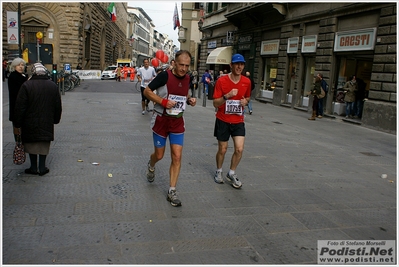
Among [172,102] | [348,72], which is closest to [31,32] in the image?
[348,72]

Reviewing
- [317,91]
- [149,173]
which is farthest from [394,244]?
[317,91]

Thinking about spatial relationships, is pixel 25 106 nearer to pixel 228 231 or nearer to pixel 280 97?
pixel 228 231

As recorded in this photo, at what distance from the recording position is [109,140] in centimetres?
829

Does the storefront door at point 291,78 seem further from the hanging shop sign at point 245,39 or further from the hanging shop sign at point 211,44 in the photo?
the hanging shop sign at point 211,44

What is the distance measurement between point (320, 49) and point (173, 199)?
1340 centimetres

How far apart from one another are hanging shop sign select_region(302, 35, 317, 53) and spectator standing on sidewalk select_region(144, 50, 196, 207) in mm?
13359

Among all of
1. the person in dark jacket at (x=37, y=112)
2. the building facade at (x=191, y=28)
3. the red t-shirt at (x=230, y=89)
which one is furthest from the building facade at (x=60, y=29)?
the red t-shirt at (x=230, y=89)

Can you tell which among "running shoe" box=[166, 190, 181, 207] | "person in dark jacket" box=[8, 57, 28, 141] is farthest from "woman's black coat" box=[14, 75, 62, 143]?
→ "running shoe" box=[166, 190, 181, 207]

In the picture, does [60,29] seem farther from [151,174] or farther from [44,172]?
[151,174]

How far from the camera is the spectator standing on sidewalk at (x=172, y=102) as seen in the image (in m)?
4.54

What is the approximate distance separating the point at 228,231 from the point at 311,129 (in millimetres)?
8709

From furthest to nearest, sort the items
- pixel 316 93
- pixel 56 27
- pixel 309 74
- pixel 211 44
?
pixel 56 27, pixel 211 44, pixel 309 74, pixel 316 93

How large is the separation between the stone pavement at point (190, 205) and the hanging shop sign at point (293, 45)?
10.5 metres

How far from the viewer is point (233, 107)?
533cm
